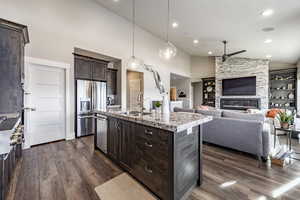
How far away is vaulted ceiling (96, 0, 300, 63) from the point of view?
356 cm

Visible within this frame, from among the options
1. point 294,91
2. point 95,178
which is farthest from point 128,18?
point 294,91

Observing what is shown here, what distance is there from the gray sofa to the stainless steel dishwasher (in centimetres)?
233

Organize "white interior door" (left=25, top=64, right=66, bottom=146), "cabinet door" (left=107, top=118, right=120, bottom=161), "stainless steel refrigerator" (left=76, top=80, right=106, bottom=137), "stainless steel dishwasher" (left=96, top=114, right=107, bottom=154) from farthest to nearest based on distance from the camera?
"stainless steel refrigerator" (left=76, top=80, right=106, bottom=137), "white interior door" (left=25, top=64, right=66, bottom=146), "stainless steel dishwasher" (left=96, top=114, right=107, bottom=154), "cabinet door" (left=107, top=118, right=120, bottom=161)

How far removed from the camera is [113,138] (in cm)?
243

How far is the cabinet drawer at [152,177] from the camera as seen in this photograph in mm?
1493

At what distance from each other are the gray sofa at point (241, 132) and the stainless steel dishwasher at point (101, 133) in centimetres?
233

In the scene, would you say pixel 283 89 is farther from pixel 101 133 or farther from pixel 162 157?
pixel 101 133

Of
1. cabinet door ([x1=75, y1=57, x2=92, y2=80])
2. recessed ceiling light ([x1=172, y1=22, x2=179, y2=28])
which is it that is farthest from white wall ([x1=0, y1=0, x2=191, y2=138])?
recessed ceiling light ([x1=172, y1=22, x2=179, y2=28])

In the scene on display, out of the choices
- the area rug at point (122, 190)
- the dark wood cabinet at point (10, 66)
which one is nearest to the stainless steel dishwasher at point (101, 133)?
the area rug at point (122, 190)

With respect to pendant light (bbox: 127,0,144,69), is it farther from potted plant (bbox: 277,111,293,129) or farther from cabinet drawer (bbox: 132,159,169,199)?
potted plant (bbox: 277,111,293,129)

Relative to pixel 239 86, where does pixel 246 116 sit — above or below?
below

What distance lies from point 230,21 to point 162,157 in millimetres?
4655

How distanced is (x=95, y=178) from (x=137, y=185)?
2.12 ft

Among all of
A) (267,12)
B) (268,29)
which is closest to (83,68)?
(267,12)
